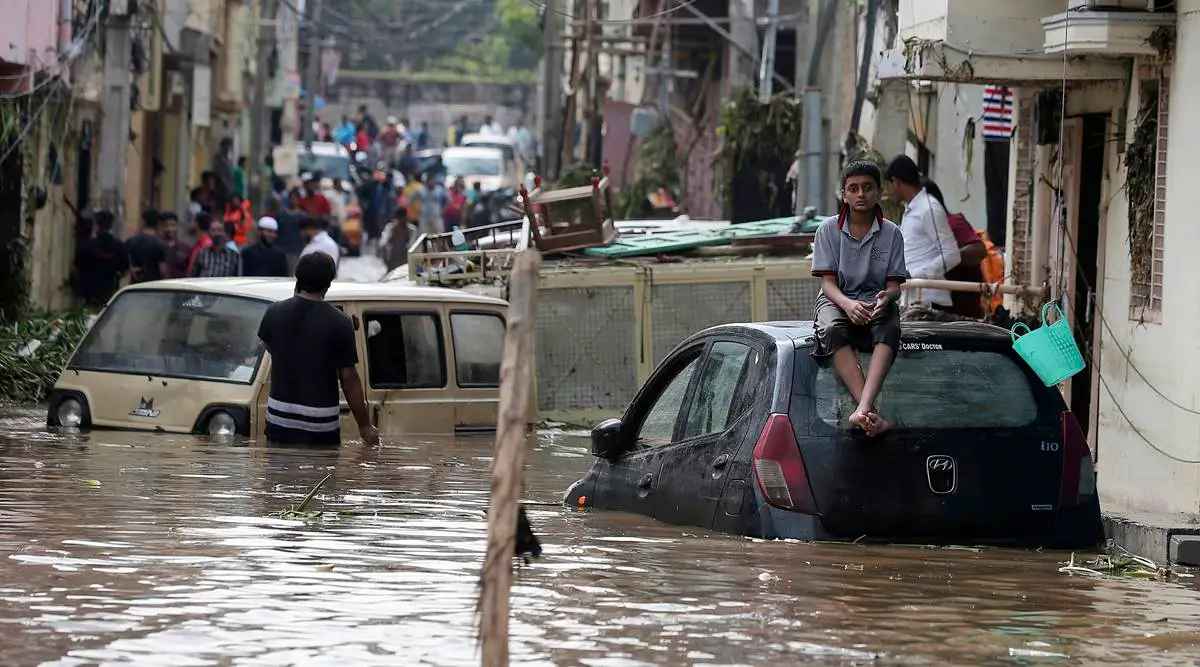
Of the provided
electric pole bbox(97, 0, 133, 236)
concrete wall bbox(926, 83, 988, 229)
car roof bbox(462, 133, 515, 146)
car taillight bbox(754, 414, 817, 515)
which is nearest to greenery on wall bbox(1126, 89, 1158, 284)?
car taillight bbox(754, 414, 817, 515)

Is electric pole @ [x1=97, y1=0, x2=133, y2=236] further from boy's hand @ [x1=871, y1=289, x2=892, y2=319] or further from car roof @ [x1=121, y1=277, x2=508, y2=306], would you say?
boy's hand @ [x1=871, y1=289, x2=892, y2=319]

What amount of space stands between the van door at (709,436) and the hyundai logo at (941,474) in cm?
74

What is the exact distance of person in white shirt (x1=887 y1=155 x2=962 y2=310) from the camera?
44.7 ft

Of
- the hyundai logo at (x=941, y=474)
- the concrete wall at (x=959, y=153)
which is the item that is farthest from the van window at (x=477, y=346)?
the concrete wall at (x=959, y=153)

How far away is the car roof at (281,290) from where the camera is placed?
43.4 ft

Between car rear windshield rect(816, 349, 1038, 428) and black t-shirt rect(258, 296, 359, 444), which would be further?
black t-shirt rect(258, 296, 359, 444)

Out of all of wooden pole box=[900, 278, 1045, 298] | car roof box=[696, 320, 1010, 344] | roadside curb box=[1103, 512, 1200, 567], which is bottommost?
roadside curb box=[1103, 512, 1200, 567]

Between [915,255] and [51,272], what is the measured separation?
1402cm

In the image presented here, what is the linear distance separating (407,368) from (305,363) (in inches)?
99.5

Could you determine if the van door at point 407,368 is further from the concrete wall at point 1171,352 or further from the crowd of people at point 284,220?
the crowd of people at point 284,220

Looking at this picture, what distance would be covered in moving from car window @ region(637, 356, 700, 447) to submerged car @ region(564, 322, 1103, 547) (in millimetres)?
428

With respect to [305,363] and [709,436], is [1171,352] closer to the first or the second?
[709,436]

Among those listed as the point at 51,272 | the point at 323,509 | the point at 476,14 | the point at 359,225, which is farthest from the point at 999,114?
the point at 476,14

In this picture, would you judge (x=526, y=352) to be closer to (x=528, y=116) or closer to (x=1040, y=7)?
(x=1040, y=7)
